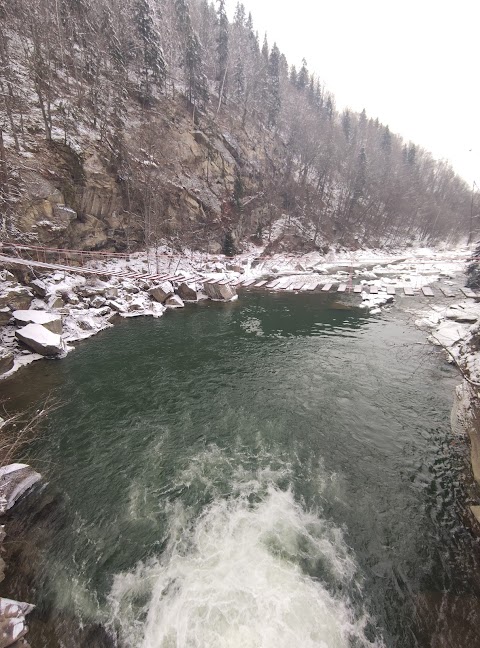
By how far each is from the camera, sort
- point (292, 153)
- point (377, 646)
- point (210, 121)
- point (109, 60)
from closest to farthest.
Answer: point (377, 646), point (109, 60), point (210, 121), point (292, 153)

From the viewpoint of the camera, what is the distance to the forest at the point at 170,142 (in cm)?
2730

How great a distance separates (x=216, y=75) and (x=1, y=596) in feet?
263

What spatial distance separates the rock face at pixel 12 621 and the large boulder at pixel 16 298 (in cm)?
1661

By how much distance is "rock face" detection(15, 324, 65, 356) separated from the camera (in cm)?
1620

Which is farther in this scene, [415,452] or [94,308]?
[94,308]

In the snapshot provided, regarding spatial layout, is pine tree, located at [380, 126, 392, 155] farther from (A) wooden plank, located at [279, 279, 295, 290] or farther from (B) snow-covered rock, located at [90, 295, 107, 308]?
(B) snow-covered rock, located at [90, 295, 107, 308]

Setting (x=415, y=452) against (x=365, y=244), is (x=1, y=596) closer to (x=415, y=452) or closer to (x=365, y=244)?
(x=415, y=452)

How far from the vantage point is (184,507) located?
8.41 metres

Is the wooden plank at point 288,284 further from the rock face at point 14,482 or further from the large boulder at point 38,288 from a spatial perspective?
the rock face at point 14,482

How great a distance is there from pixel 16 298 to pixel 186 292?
14326 mm

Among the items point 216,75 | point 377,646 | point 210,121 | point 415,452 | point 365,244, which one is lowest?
point 377,646

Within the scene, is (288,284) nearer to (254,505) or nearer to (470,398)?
(470,398)

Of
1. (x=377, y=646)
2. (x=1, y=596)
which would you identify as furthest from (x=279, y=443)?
(x=1, y=596)

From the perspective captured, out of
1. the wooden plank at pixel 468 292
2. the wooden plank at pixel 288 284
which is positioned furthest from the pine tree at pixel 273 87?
the wooden plank at pixel 468 292
